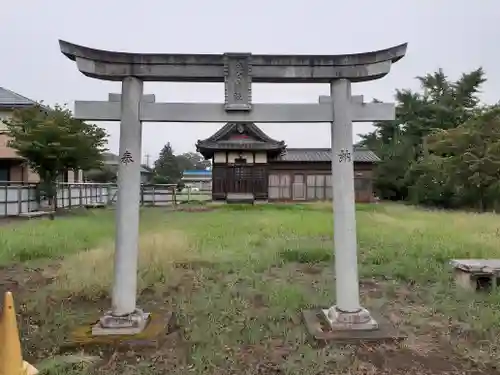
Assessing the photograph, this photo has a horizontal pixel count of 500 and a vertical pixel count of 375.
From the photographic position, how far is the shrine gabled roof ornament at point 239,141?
2516 cm

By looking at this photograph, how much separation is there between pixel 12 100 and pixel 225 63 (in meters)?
Answer: 21.6

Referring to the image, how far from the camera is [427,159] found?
25016mm

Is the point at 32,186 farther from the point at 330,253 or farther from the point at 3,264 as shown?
the point at 330,253

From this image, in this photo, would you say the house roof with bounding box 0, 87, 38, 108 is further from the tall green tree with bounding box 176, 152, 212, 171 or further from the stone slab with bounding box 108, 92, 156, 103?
the tall green tree with bounding box 176, 152, 212, 171

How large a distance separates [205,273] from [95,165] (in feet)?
45.1

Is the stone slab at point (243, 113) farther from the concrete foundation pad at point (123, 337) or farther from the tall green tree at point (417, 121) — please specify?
the tall green tree at point (417, 121)

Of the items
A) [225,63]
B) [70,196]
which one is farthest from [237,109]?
[70,196]

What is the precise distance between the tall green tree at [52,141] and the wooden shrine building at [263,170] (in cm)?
856

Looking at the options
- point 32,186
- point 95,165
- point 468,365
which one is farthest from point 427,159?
point 468,365

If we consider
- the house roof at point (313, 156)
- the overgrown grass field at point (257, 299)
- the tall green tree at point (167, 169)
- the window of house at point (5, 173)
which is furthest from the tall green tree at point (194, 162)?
the overgrown grass field at point (257, 299)

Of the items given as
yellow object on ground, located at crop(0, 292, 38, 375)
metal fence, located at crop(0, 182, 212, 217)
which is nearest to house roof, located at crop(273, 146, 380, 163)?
metal fence, located at crop(0, 182, 212, 217)

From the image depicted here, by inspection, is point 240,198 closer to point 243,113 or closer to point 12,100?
point 12,100

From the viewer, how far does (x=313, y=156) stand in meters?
28.3

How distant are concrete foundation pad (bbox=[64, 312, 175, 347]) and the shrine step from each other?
68.2 ft
